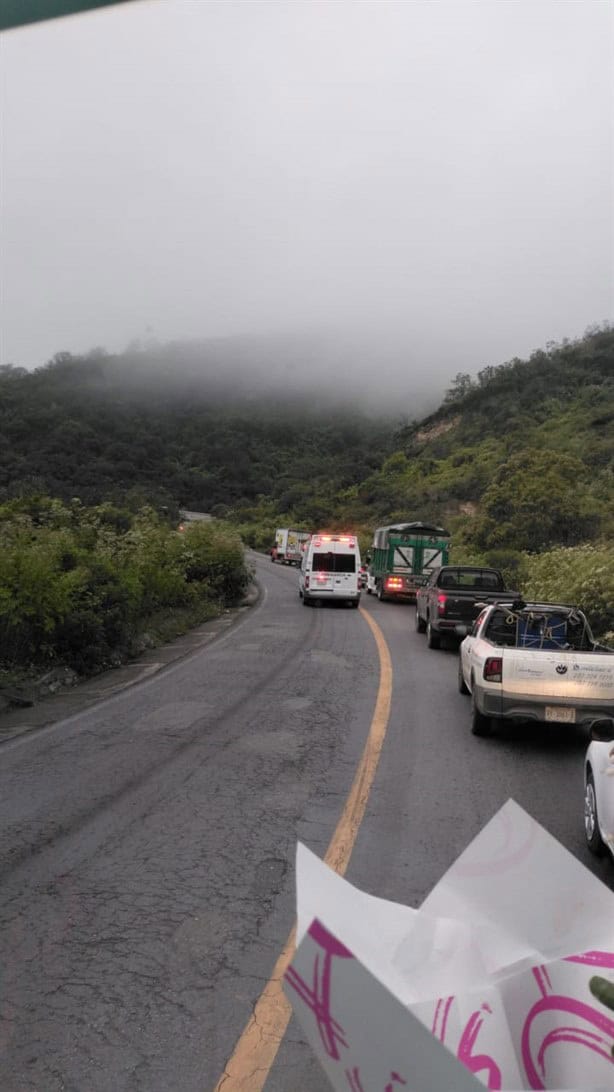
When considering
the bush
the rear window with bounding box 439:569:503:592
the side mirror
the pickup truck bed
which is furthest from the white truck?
the side mirror

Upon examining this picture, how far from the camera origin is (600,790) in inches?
211

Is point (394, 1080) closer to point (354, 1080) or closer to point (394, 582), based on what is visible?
point (354, 1080)

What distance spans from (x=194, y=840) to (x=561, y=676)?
4324 mm

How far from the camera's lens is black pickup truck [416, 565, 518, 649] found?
15.9 meters

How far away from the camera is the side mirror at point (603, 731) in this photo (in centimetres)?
552

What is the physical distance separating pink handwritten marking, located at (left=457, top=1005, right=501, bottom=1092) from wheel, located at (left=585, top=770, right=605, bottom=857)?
155 inches

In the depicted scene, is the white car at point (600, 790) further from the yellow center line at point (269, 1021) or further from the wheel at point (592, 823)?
the yellow center line at point (269, 1021)

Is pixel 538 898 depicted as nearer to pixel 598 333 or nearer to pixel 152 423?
pixel 598 333

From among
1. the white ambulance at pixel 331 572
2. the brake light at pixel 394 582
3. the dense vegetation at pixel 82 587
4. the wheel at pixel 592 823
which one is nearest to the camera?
the wheel at pixel 592 823

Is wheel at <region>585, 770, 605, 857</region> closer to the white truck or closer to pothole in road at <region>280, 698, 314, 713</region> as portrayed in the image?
pothole in road at <region>280, 698, 314, 713</region>

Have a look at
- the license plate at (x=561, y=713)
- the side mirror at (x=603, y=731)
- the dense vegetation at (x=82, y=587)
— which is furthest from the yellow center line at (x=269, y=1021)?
the dense vegetation at (x=82, y=587)

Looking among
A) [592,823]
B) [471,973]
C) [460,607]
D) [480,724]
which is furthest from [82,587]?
[471,973]

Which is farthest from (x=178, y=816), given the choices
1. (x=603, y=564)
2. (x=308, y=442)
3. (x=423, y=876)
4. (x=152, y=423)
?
(x=308, y=442)

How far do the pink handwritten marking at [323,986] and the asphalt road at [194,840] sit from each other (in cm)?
198
